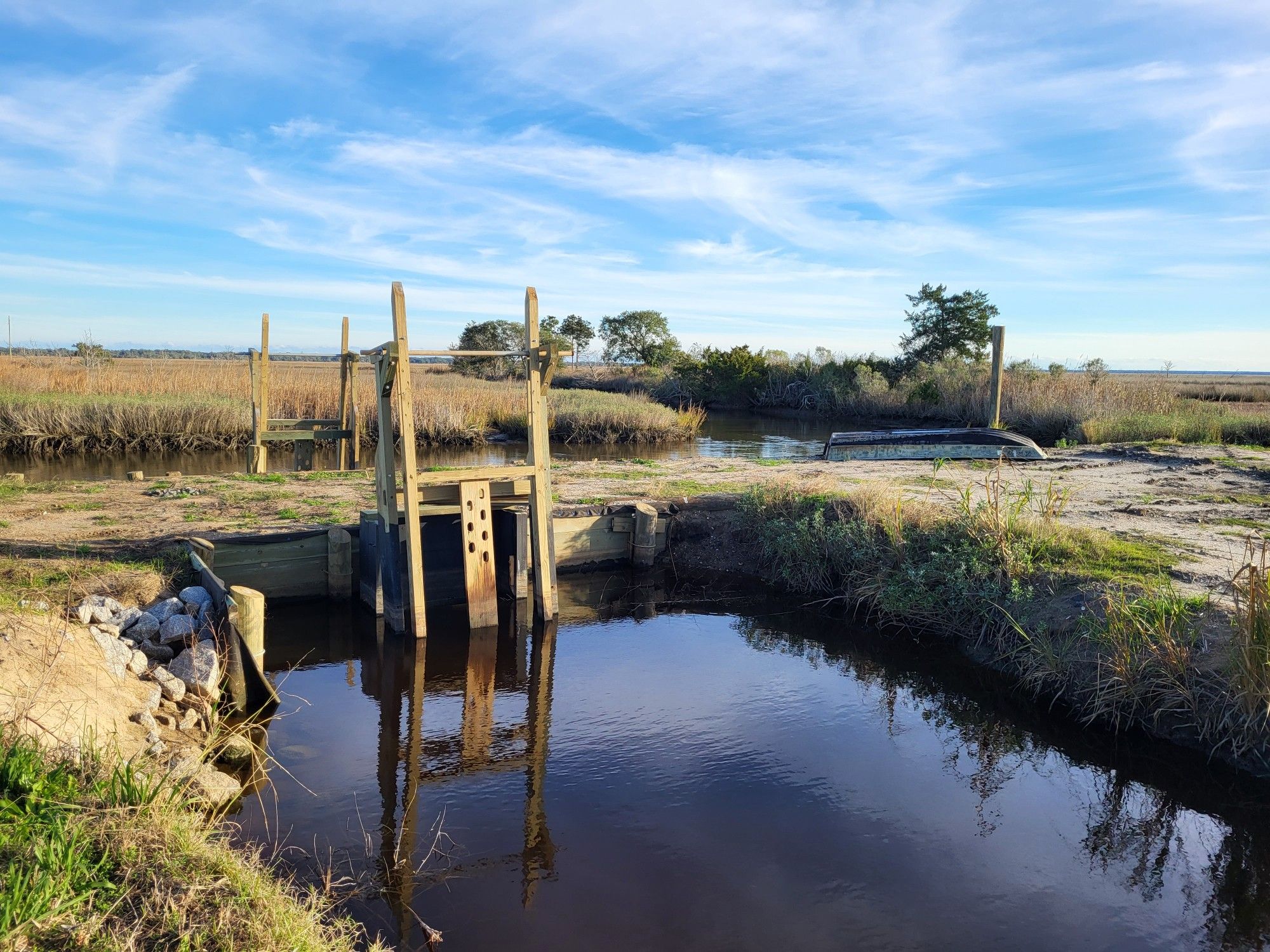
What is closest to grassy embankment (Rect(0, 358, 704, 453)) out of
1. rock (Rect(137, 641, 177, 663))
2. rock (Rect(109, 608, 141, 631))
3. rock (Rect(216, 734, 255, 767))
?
rock (Rect(109, 608, 141, 631))

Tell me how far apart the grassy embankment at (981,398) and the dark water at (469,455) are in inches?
148

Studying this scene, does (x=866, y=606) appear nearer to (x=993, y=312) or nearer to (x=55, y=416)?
(x=55, y=416)

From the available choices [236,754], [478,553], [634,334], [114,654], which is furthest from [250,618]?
[634,334]

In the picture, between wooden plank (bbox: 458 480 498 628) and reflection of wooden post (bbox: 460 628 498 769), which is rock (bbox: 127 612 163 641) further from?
wooden plank (bbox: 458 480 498 628)

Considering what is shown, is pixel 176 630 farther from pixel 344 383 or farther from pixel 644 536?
pixel 344 383

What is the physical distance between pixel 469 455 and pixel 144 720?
56.5 ft

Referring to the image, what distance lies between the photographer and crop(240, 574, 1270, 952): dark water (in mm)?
4496

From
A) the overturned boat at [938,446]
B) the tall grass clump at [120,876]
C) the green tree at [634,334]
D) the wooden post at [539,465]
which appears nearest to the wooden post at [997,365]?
the overturned boat at [938,446]

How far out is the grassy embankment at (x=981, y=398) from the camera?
18594mm

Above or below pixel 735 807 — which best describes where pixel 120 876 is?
above

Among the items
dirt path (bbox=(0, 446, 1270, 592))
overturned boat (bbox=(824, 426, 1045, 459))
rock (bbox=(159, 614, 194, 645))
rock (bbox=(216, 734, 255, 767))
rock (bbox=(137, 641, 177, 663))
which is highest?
overturned boat (bbox=(824, 426, 1045, 459))

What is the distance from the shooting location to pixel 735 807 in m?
5.59

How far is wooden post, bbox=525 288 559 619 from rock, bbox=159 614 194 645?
3294 mm

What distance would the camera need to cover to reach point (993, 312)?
3256cm
